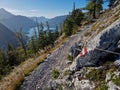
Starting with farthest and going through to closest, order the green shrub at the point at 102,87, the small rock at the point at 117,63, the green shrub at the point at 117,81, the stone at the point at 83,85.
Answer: the small rock at the point at 117,63 → the stone at the point at 83,85 → the green shrub at the point at 102,87 → the green shrub at the point at 117,81

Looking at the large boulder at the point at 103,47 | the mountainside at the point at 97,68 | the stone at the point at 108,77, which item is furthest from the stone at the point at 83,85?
the large boulder at the point at 103,47

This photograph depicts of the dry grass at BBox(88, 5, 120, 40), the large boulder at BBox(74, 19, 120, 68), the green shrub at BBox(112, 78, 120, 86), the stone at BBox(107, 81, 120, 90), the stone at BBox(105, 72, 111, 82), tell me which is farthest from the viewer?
the dry grass at BBox(88, 5, 120, 40)

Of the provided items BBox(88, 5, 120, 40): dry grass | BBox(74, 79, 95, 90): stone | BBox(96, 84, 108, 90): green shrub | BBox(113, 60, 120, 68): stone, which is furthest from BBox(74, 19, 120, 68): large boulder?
BBox(88, 5, 120, 40): dry grass

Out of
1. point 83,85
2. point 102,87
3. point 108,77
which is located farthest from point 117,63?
point 83,85

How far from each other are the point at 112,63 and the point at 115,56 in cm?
76

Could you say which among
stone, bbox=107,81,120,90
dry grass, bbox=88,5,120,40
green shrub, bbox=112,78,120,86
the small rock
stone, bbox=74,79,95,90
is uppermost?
dry grass, bbox=88,5,120,40

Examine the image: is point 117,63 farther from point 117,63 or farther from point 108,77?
point 108,77

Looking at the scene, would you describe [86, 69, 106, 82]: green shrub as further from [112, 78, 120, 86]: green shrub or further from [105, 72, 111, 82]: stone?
[112, 78, 120, 86]: green shrub

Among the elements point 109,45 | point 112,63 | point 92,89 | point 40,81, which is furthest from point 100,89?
point 40,81

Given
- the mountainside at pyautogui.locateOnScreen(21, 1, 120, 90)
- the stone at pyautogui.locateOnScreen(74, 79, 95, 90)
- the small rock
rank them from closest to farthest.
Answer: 1. the mountainside at pyautogui.locateOnScreen(21, 1, 120, 90)
2. the stone at pyautogui.locateOnScreen(74, 79, 95, 90)
3. the small rock

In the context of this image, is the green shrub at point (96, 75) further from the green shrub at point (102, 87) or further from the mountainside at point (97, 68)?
the green shrub at point (102, 87)

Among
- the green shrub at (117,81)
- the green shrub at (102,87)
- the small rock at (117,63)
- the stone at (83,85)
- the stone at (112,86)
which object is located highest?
the small rock at (117,63)

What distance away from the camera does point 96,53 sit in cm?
1359

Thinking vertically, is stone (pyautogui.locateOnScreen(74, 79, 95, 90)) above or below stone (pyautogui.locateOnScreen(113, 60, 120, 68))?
below
